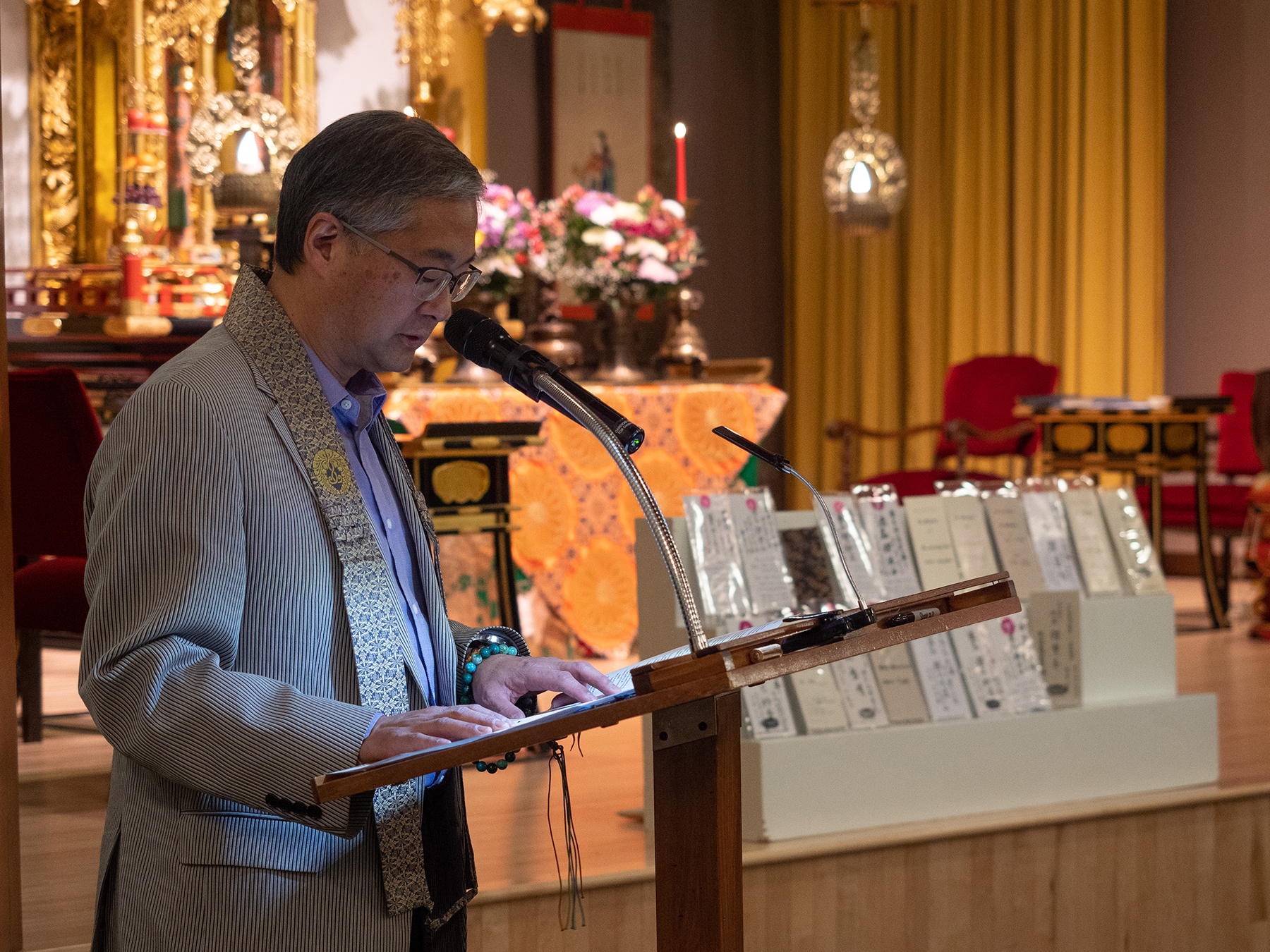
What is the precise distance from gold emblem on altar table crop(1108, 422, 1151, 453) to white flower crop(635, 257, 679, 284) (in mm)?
1843

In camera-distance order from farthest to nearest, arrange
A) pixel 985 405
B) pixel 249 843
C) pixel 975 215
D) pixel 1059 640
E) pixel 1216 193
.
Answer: pixel 975 215, pixel 1216 193, pixel 985 405, pixel 1059 640, pixel 249 843

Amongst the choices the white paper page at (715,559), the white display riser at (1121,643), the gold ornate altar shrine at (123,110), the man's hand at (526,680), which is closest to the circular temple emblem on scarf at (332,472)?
the man's hand at (526,680)

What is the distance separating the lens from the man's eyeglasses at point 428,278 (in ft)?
3.90

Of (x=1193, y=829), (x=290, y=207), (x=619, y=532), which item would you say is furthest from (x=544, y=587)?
(x=290, y=207)

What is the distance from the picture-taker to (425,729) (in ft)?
3.35

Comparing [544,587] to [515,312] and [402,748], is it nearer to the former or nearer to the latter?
[515,312]

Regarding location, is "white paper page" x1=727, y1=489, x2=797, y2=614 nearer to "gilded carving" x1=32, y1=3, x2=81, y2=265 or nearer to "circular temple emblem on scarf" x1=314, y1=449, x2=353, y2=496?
"circular temple emblem on scarf" x1=314, y1=449, x2=353, y2=496

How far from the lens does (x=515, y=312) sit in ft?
20.6

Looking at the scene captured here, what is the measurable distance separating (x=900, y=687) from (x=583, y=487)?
211 centimetres

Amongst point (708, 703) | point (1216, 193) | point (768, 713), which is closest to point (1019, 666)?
point (768, 713)

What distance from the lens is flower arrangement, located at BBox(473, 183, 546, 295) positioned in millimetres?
4621

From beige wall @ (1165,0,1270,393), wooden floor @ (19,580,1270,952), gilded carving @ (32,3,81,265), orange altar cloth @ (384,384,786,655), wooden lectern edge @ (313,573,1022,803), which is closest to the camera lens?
wooden lectern edge @ (313,573,1022,803)

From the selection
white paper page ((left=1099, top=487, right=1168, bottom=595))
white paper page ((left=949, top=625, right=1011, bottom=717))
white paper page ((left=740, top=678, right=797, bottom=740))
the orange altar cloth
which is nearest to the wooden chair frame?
the orange altar cloth

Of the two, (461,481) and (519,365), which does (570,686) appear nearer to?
(519,365)
